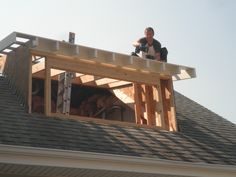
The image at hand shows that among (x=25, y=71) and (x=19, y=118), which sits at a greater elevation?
(x=25, y=71)

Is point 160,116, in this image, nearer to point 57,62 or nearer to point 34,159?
point 57,62

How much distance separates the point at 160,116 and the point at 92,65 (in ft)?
6.24

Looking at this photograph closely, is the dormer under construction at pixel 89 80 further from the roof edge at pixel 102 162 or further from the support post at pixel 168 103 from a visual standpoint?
the roof edge at pixel 102 162

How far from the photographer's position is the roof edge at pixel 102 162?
21.2 ft

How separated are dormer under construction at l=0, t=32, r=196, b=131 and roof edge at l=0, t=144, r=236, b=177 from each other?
1.66 m

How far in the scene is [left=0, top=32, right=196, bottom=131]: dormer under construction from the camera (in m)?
8.75

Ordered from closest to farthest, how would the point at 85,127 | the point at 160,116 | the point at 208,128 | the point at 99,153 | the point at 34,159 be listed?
the point at 34,159
the point at 99,153
the point at 85,127
the point at 160,116
the point at 208,128

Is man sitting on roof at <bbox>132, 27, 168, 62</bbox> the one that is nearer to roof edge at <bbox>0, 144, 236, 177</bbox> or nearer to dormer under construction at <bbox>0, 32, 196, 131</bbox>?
dormer under construction at <bbox>0, 32, 196, 131</bbox>

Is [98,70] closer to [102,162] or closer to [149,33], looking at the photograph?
[149,33]

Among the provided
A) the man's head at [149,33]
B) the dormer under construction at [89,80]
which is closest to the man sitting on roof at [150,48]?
the man's head at [149,33]

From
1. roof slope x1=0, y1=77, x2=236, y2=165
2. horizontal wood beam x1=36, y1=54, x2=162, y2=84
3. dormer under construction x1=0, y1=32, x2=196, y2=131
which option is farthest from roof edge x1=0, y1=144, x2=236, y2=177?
horizontal wood beam x1=36, y1=54, x2=162, y2=84

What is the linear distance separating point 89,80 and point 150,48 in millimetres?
1649

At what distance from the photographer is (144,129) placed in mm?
9438

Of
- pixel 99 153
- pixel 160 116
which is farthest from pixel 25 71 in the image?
pixel 160 116
